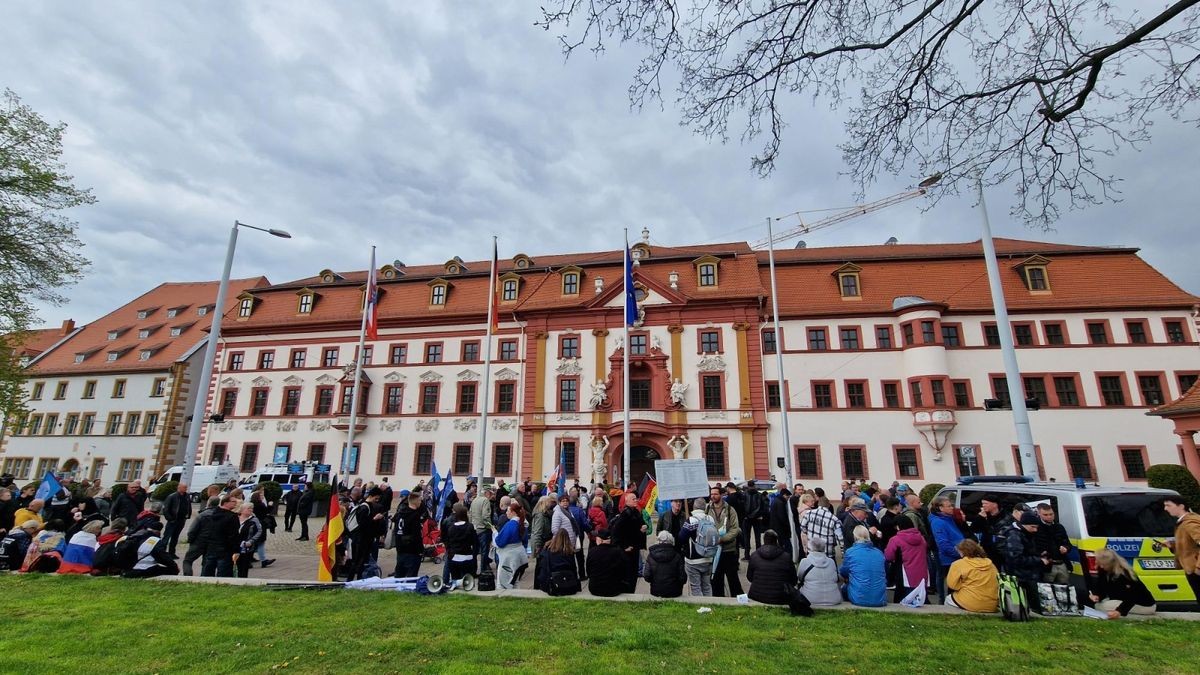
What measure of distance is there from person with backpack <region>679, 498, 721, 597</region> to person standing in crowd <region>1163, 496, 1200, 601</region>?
6434 millimetres

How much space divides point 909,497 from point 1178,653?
493 centimetres

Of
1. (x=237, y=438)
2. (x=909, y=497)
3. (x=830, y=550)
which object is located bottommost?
(x=830, y=550)

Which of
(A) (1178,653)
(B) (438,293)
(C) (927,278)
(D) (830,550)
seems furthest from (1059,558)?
(B) (438,293)

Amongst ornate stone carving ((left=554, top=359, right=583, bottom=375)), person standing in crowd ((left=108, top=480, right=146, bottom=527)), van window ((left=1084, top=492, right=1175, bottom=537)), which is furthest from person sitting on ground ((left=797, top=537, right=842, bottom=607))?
ornate stone carving ((left=554, top=359, right=583, bottom=375))

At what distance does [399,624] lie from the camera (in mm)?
7059

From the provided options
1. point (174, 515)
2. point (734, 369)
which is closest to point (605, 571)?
point (174, 515)

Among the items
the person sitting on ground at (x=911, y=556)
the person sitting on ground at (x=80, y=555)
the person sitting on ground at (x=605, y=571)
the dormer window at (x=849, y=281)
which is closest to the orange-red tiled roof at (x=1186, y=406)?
the dormer window at (x=849, y=281)

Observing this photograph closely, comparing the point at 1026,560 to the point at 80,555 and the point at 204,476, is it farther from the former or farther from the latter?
the point at 204,476

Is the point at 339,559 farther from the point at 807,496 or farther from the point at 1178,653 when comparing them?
the point at 1178,653

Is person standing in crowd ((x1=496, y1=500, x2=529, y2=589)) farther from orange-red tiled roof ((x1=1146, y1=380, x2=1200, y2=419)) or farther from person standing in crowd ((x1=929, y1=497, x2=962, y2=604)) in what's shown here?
orange-red tiled roof ((x1=1146, y1=380, x2=1200, y2=419))

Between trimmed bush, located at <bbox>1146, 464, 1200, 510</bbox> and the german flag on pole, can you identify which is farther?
trimmed bush, located at <bbox>1146, 464, 1200, 510</bbox>

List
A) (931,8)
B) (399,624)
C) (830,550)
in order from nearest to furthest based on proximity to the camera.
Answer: (931,8) < (399,624) < (830,550)

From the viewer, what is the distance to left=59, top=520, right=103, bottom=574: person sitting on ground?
10102 millimetres

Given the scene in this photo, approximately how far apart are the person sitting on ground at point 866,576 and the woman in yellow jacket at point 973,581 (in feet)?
3.19
